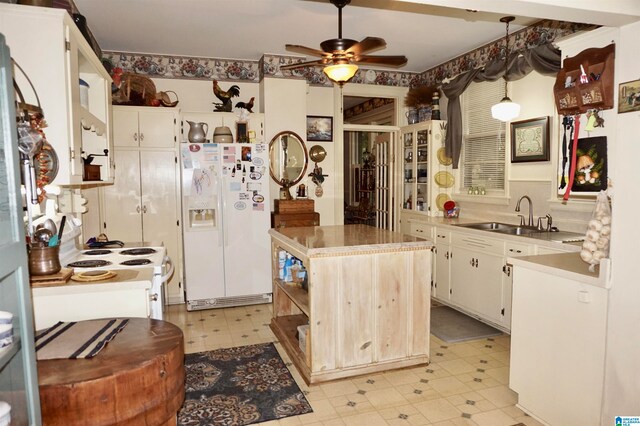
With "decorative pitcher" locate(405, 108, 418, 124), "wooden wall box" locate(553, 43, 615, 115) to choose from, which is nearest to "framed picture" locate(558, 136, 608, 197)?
"wooden wall box" locate(553, 43, 615, 115)

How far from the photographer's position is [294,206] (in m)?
5.23

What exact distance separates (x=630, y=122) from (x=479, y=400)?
189 cm

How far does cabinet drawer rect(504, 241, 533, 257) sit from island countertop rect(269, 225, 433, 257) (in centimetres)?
100

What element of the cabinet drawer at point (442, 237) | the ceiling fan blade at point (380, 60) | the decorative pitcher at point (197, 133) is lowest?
the cabinet drawer at point (442, 237)

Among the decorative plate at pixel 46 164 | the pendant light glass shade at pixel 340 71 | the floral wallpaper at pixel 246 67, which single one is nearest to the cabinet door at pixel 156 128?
the floral wallpaper at pixel 246 67

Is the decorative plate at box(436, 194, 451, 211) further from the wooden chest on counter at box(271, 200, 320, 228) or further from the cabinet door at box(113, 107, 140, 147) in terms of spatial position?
the cabinet door at box(113, 107, 140, 147)

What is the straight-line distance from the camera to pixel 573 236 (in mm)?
3730

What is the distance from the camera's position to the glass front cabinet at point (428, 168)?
5.42 meters

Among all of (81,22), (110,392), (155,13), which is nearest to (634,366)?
(110,392)

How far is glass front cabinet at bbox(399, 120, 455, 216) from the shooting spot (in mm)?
5422

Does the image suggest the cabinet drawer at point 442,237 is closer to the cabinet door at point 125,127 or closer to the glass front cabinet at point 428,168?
the glass front cabinet at point 428,168

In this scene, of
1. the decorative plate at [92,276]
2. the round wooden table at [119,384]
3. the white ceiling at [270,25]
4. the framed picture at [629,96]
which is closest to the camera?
the round wooden table at [119,384]

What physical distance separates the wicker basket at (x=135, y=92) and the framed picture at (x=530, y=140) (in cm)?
393

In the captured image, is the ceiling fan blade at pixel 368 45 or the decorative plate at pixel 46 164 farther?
the ceiling fan blade at pixel 368 45
